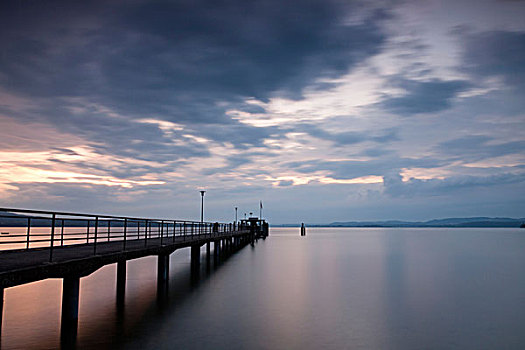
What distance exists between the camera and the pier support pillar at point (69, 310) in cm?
1315

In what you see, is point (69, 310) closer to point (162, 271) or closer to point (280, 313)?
point (280, 313)

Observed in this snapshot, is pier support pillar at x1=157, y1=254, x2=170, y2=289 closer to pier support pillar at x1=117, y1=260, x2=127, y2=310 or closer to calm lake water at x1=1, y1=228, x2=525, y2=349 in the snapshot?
calm lake water at x1=1, y1=228, x2=525, y2=349

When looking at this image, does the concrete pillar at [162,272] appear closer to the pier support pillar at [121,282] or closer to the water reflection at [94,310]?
the water reflection at [94,310]

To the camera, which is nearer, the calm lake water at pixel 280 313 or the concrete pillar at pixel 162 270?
the calm lake water at pixel 280 313

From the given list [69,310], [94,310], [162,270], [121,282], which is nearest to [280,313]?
[94,310]

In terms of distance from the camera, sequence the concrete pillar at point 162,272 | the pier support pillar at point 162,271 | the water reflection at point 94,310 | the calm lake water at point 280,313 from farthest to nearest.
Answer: the pier support pillar at point 162,271 → the concrete pillar at point 162,272 → the calm lake water at point 280,313 → the water reflection at point 94,310

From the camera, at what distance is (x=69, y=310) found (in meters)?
14.2

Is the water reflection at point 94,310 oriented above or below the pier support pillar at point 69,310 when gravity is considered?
below

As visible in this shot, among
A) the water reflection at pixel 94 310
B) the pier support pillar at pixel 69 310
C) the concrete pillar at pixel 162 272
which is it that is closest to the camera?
the pier support pillar at pixel 69 310

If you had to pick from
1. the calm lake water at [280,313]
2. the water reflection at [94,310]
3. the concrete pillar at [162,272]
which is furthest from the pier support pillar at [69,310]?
the concrete pillar at [162,272]

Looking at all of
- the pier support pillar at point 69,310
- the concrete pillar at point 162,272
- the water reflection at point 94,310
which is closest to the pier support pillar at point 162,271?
the concrete pillar at point 162,272

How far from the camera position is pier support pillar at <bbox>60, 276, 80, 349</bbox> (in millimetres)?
13148

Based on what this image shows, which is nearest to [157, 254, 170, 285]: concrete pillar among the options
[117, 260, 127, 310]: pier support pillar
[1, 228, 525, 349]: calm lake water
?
[1, 228, 525, 349]: calm lake water

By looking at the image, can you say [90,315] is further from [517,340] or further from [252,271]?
[252,271]
